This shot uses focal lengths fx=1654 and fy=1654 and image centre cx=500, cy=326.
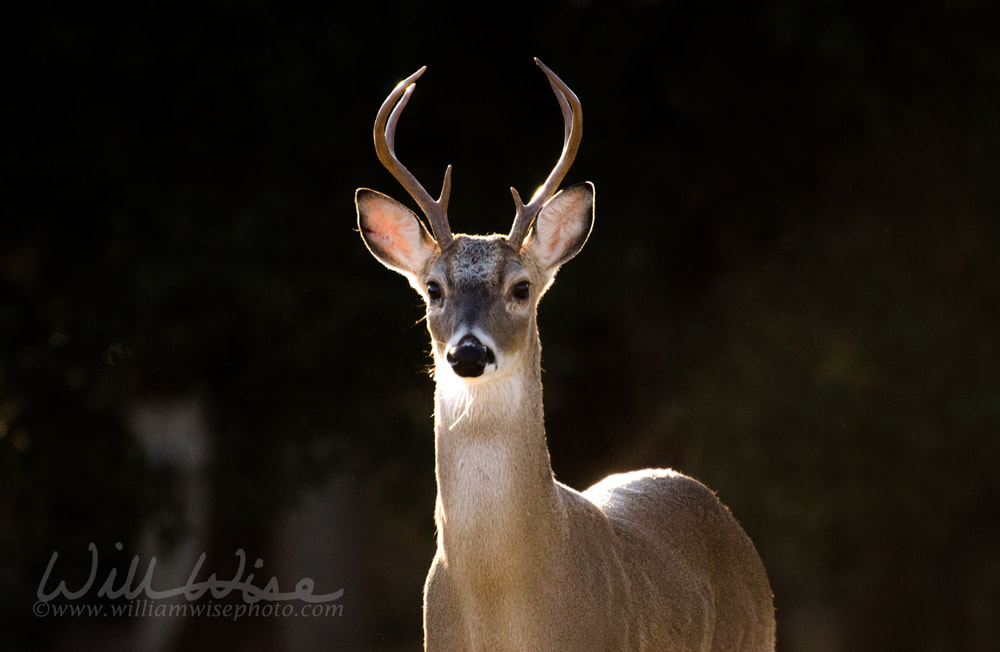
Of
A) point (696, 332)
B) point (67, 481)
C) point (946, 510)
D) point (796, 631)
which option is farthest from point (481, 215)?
point (796, 631)

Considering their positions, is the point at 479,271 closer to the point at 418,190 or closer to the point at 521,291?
the point at 521,291

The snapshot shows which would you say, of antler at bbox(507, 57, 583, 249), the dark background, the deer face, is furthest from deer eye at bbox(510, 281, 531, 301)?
the dark background

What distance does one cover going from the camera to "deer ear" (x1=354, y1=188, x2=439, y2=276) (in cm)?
568

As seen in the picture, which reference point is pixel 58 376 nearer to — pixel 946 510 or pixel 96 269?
pixel 96 269

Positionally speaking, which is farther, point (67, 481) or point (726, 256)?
point (726, 256)

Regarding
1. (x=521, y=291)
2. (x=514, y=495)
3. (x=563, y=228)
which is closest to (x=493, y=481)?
(x=514, y=495)

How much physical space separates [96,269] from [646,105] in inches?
159

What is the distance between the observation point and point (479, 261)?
5.42m

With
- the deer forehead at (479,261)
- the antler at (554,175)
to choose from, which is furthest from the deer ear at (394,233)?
the antler at (554,175)

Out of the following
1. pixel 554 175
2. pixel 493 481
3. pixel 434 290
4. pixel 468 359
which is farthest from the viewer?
pixel 554 175

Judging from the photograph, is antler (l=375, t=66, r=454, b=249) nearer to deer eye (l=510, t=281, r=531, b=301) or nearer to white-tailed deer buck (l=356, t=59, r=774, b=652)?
white-tailed deer buck (l=356, t=59, r=774, b=652)

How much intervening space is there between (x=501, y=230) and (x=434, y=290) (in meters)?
5.65

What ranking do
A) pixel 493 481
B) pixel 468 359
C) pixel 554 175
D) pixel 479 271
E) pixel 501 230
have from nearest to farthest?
pixel 468 359 → pixel 493 481 → pixel 479 271 → pixel 554 175 → pixel 501 230

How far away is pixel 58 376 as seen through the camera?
1118 centimetres
